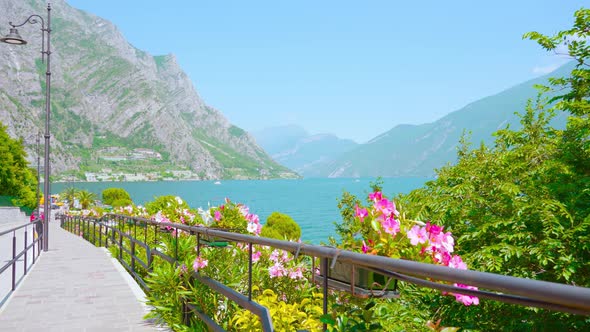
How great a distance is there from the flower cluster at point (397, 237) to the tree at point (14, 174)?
187 feet

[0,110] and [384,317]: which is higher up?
[0,110]

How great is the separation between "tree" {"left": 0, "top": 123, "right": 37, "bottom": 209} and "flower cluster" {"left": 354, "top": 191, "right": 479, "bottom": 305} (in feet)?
187

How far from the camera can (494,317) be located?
6938 mm

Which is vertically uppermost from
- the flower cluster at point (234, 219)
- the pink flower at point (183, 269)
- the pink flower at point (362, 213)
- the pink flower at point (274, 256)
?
the pink flower at point (362, 213)

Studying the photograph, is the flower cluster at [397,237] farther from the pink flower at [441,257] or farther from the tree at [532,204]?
the tree at [532,204]

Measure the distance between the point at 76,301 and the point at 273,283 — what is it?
422cm

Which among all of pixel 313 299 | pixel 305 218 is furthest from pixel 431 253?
pixel 305 218

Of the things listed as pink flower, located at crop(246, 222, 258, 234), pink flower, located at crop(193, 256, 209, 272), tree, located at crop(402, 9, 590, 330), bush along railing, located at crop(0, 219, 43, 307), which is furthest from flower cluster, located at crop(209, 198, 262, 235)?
bush along railing, located at crop(0, 219, 43, 307)

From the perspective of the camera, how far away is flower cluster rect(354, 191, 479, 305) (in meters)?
2.67

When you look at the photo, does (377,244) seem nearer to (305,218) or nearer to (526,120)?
(526,120)

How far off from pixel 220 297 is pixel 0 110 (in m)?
201

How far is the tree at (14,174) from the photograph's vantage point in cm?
5228

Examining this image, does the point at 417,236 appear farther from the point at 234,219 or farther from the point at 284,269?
the point at 234,219

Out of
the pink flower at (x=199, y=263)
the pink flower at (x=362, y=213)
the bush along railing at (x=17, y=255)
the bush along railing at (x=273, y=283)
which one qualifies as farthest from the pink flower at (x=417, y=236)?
the bush along railing at (x=17, y=255)
